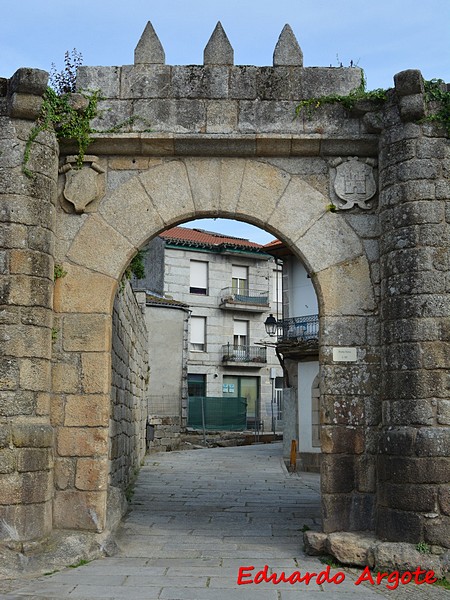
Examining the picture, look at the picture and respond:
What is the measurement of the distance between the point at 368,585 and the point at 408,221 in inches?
117

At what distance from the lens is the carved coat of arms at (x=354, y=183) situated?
6.73 meters

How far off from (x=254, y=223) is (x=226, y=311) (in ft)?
85.6

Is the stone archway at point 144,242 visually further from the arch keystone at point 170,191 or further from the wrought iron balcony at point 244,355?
the wrought iron balcony at point 244,355

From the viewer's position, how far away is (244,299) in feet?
110

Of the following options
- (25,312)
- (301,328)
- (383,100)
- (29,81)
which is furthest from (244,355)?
(29,81)

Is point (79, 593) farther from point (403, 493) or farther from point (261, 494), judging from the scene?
point (261, 494)

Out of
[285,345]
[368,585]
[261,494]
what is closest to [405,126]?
[368,585]

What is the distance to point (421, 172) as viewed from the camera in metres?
6.29

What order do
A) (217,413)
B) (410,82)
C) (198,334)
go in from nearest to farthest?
1. (410,82)
2. (217,413)
3. (198,334)

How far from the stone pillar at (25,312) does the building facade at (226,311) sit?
24.2m

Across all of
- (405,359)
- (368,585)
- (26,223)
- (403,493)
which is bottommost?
(368,585)

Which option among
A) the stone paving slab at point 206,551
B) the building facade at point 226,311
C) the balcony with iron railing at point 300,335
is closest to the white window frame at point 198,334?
the building facade at point 226,311

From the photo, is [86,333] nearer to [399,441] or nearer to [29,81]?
[29,81]

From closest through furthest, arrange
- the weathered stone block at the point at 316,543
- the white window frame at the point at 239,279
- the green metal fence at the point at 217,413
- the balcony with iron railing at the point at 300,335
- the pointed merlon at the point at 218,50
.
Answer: the weathered stone block at the point at 316,543
the pointed merlon at the point at 218,50
the balcony with iron railing at the point at 300,335
the green metal fence at the point at 217,413
the white window frame at the point at 239,279
